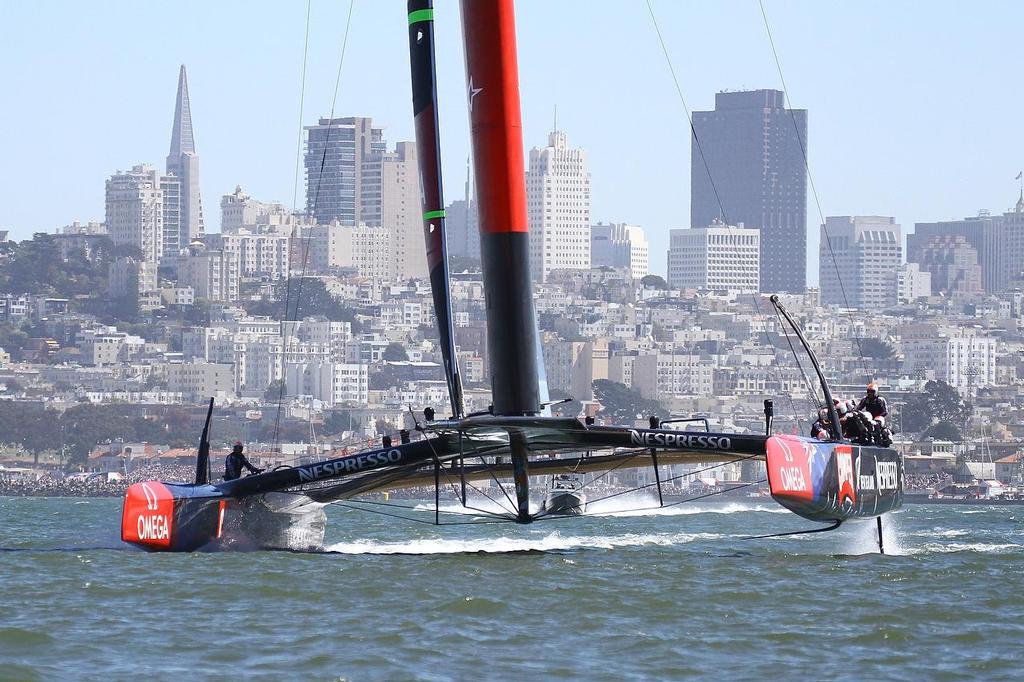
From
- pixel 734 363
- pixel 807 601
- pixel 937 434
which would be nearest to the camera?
pixel 807 601

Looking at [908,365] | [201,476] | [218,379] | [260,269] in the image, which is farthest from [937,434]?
[201,476]

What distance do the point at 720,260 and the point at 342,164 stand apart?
33.3 metres

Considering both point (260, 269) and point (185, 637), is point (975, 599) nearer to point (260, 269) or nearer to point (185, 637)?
point (185, 637)

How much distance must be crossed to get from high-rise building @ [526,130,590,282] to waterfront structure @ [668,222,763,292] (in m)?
8.70

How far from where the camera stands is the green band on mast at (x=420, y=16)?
14.7 metres

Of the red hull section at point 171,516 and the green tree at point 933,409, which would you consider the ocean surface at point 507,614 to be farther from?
the green tree at point 933,409

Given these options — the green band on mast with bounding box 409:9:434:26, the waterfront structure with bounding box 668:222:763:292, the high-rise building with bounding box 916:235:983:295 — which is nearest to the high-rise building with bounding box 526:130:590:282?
the waterfront structure with bounding box 668:222:763:292

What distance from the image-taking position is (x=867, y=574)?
1296 cm

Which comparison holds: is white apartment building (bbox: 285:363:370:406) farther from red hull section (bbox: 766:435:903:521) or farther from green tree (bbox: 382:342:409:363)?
red hull section (bbox: 766:435:903:521)

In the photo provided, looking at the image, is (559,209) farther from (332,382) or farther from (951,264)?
(332,382)

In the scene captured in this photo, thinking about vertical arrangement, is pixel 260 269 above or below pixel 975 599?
above

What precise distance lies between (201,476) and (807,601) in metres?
4.72

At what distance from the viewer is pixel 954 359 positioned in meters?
121

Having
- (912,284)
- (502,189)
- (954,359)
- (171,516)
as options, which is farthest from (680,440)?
(912,284)
